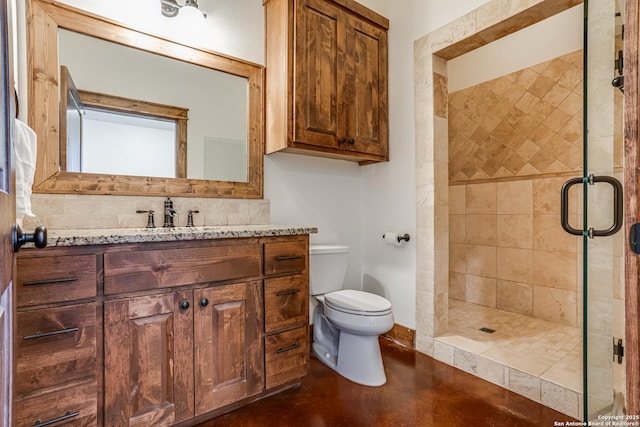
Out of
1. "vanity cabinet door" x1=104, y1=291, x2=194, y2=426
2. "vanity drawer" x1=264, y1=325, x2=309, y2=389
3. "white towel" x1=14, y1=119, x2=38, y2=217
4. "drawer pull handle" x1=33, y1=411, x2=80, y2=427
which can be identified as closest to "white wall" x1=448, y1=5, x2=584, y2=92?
"vanity drawer" x1=264, y1=325, x2=309, y2=389

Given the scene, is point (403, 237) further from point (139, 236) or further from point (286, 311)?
point (139, 236)

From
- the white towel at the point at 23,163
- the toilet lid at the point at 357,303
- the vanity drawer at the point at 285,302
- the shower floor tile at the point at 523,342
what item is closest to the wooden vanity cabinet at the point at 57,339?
the white towel at the point at 23,163

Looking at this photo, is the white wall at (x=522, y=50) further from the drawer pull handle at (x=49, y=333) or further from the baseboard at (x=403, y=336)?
the drawer pull handle at (x=49, y=333)

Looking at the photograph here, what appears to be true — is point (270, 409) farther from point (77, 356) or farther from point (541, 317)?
point (541, 317)

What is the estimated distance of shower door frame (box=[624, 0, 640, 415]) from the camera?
0.72 metres

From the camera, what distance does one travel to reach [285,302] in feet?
5.32

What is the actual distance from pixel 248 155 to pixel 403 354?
67.0 inches

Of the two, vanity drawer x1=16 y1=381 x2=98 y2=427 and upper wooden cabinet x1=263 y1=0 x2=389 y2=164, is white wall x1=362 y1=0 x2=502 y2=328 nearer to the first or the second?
upper wooden cabinet x1=263 y1=0 x2=389 y2=164

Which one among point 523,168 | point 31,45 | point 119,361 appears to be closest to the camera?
point 119,361

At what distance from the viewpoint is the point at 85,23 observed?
63.1 inches

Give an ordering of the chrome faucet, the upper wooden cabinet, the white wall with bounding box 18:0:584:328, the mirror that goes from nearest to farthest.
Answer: the mirror, the chrome faucet, the upper wooden cabinet, the white wall with bounding box 18:0:584:328

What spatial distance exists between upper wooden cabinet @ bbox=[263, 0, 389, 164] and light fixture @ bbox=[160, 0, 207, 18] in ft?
1.58

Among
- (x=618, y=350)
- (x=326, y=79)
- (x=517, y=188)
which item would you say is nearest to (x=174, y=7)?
(x=326, y=79)

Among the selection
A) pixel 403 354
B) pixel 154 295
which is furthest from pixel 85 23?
pixel 403 354
